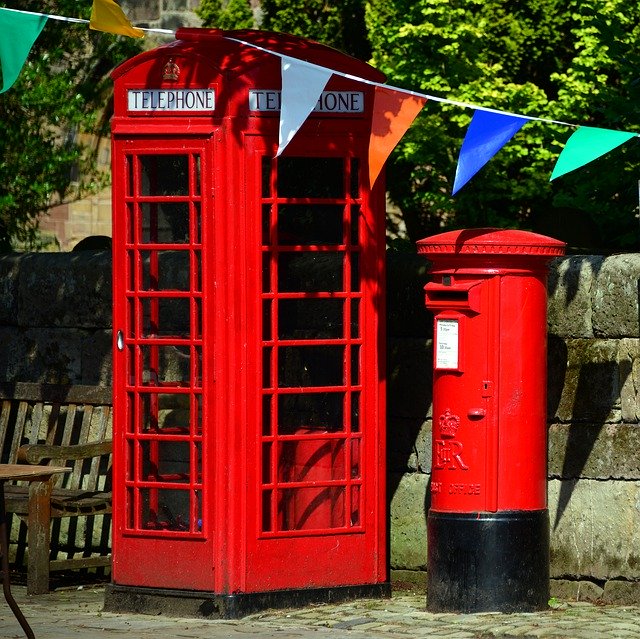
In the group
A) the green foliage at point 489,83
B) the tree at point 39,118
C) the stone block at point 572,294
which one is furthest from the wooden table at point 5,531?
the green foliage at point 489,83

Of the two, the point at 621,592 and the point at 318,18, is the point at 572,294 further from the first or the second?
the point at 318,18

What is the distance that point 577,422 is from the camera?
6.95m

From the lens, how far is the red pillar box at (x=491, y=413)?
6.47m

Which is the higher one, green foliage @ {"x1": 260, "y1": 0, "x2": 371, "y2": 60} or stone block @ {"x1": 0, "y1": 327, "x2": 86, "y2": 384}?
green foliage @ {"x1": 260, "y1": 0, "x2": 371, "y2": 60}


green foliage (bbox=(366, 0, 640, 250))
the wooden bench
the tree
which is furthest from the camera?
green foliage (bbox=(366, 0, 640, 250))

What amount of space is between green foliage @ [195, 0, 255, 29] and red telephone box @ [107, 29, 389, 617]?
33.7 feet

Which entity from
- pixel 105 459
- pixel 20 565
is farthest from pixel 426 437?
pixel 20 565

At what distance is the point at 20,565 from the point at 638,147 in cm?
419

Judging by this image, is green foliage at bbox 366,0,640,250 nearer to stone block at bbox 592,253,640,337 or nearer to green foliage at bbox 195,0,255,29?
green foliage at bbox 195,0,255,29

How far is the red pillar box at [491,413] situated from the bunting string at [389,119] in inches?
13.9

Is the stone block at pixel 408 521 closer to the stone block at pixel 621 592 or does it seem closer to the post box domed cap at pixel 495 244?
the stone block at pixel 621 592

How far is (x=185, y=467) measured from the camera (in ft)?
22.4

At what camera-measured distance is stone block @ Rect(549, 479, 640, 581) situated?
6781 mm

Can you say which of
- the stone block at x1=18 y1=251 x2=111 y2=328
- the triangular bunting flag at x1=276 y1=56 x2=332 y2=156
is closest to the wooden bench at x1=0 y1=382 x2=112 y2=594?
the stone block at x1=18 y1=251 x2=111 y2=328
